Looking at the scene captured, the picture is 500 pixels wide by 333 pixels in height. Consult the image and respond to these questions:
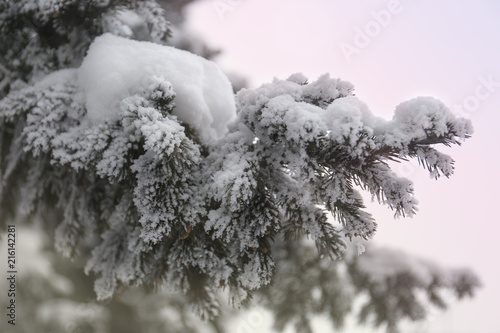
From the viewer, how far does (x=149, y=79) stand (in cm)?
131

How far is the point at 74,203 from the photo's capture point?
1.73 m

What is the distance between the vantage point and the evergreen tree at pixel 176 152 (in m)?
1.04

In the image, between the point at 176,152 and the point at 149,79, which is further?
the point at 149,79

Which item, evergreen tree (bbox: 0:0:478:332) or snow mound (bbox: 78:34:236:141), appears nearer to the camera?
evergreen tree (bbox: 0:0:478:332)

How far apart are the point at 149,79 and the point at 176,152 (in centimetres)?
39

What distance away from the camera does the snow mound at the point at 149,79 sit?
1411mm

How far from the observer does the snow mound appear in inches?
55.6

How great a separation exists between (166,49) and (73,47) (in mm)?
657

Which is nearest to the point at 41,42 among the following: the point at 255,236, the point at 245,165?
the point at 245,165

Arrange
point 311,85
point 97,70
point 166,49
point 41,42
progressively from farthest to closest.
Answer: point 41,42, point 166,49, point 97,70, point 311,85

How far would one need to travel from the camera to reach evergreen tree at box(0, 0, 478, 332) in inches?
40.9

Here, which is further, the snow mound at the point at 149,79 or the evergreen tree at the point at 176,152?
the snow mound at the point at 149,79

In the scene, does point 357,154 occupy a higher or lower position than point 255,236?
higher

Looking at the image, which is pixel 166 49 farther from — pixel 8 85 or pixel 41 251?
pixel 41 251
